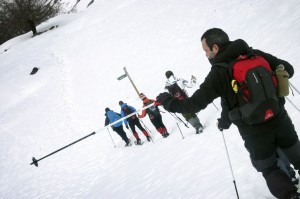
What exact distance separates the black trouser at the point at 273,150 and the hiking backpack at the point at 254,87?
209 mm

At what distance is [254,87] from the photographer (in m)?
2.62

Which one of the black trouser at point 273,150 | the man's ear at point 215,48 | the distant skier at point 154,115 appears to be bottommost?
the black trouser at point 273,150

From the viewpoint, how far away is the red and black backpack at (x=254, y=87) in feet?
8.61

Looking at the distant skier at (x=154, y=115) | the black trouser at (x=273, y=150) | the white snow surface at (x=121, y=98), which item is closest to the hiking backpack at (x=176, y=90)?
the white snow surface at (x=121, y=98)

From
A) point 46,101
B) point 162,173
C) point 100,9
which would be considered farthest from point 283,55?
point 100,9

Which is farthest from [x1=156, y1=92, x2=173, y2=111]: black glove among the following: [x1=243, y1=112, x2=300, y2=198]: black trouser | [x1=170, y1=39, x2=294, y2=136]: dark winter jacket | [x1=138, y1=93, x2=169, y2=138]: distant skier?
[x1=138, y1=93, x2=169, y2=138]: distant skier

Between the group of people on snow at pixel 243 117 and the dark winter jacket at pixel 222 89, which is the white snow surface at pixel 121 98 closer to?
the group of people on snow at pixel 243 117

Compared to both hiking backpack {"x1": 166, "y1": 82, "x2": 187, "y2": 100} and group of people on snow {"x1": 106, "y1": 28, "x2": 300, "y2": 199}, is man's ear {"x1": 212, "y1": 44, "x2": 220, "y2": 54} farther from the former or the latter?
hiking backpack {"x1": 166, "y1": 82, "x2": 187, "y2": 100}

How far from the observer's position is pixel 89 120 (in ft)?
56.2

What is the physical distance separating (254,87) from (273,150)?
770 mm

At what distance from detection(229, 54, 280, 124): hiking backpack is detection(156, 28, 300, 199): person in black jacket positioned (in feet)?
0.26

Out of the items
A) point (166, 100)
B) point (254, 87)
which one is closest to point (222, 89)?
point (254, 87)

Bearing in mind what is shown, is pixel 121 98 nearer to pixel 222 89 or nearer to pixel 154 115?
pixel 154 115

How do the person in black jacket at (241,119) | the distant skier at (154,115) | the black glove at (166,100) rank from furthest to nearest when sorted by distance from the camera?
the distant skier at (154,115)
the black glove at (166,100)
the person in black jacket at (241,119)
